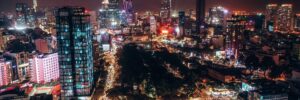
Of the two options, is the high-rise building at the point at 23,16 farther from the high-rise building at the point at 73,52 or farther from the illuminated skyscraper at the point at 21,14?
the high-rise building at the point at 73,52

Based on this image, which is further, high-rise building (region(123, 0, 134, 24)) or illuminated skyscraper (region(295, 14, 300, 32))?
high-rise building (region(123, 0, 134, 24))

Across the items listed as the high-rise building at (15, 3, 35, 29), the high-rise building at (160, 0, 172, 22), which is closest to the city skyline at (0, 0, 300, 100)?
the high-rise building at (15, 3, 35, 29)

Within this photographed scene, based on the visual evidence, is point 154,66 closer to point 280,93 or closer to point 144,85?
point 144,85

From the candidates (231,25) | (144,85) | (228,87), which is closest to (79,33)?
(144,85)

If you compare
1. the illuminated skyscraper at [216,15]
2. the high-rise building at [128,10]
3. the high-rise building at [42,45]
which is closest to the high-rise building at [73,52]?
the high-rise building at [42,45]

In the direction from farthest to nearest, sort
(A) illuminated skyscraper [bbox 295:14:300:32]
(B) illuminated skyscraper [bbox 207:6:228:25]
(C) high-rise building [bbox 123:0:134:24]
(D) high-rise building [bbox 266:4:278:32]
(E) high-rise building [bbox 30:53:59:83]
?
1. (B) illuminated skyscraper [bbox 207:6:228:25]
2. (C) high-rise building [bbox 123:0:134:24]
3. (D) high-rise building [bbox 266:4:278:32]
4. (A) illuminated skyscraper [bbox 295:14:300:32]
5. (E) high-rise building [bbox 30:53:59:83]

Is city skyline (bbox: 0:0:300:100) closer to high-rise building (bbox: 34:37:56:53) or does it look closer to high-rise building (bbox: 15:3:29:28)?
high-rise building (bbox: 34:37:56:53)

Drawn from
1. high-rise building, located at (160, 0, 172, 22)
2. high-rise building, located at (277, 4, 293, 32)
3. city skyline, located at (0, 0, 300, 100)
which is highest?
high-rise building, located at (160, 0, 172, 22)
